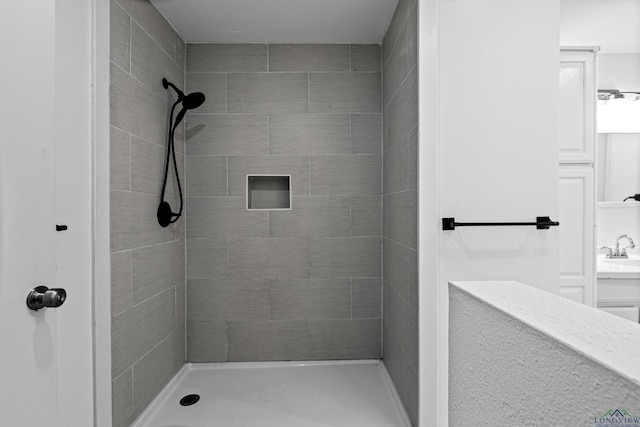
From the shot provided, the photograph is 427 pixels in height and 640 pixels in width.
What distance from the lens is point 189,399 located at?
1989 mm

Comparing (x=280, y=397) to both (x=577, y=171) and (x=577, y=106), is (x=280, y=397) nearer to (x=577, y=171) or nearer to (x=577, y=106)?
(x=577, y=171)

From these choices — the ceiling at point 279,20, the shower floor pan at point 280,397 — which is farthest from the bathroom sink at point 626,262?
the ceiling at point 279,20

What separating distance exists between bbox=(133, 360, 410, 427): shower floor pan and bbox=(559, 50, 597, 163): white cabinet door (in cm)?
173

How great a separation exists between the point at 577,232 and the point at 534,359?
1.91 meters

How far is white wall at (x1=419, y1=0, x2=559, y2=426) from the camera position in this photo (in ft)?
5.30

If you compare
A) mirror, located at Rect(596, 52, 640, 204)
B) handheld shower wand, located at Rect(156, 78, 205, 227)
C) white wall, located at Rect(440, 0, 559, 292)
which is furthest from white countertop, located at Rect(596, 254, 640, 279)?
handheld shower wand, located at Rect(156, 78, 205, 227)

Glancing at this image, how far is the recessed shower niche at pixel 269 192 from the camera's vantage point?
2.45m

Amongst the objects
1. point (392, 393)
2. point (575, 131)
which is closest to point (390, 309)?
point (392, 393)

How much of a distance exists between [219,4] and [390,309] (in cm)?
204

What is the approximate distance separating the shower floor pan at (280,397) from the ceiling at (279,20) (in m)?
2.18

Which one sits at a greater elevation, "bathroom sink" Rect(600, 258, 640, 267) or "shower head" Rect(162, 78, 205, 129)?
"shower head" Rect(162, 78, 205, 129)

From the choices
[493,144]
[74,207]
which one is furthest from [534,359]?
[74,207]

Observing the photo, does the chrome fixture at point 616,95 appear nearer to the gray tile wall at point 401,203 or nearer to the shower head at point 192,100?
the gray tile wall at point 401,203

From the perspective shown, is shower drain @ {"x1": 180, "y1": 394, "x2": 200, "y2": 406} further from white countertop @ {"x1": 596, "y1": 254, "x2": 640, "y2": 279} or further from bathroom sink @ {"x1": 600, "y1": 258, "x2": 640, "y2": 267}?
bathroom sink @ {"x1": 600, "y1": 258, "x2": 640, "y2": 267}
